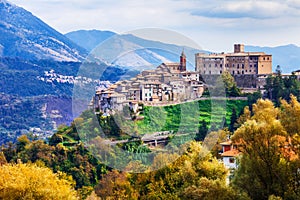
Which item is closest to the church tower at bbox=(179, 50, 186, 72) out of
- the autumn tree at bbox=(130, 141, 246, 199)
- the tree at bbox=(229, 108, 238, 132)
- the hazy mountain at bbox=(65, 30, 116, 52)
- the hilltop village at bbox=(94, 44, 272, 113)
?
the hilltop village at bbox=(94, 44, 272, 113)

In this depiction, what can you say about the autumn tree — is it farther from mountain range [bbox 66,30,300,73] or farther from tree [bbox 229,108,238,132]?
tree [bbox 229,108,238,132]

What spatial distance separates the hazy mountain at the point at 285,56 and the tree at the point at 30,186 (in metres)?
94.8

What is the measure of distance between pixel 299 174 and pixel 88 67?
72.4 feet

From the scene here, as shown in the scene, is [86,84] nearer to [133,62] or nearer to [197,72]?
[133,62]

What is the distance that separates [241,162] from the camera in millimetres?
15891

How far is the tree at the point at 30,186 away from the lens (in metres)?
16.3

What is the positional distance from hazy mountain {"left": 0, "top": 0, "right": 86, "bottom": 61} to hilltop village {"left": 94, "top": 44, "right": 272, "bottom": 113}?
91403mm

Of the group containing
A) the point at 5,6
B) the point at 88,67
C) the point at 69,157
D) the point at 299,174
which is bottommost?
the point at 69,157

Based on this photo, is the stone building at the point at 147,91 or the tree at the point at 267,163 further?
the stone building at the point at 147,91

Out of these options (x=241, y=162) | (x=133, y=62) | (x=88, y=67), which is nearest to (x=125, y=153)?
(x=133, y=62)

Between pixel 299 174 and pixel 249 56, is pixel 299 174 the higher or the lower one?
the lower one

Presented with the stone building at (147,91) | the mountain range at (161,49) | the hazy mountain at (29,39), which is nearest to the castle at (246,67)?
the mountain range at (161,49)

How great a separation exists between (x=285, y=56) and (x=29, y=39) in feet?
182

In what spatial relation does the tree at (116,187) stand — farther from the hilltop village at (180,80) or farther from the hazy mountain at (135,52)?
the hazy mountain at (135,52)
